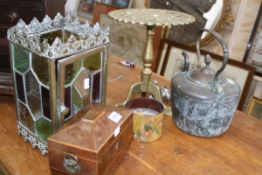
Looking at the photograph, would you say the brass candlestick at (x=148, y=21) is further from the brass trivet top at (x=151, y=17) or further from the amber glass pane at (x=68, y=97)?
the amber glass pane at (x=68, y=97)

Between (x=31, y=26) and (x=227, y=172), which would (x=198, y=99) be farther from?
(x=31, y=26)

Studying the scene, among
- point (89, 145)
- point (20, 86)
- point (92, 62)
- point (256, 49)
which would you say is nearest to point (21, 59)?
point (20, 86)

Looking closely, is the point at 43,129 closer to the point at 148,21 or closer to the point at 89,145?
the point at 89,145

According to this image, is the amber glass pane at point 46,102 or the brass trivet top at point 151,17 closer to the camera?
the amber glass pane at point 46,102

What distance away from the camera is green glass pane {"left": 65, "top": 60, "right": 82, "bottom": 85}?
686mm

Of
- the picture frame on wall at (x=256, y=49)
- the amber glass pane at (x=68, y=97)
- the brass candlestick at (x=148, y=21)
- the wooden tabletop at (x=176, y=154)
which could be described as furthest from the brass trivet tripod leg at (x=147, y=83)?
the picture frame on wall at (x=256, y=49)

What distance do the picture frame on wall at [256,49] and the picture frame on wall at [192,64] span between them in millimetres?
89

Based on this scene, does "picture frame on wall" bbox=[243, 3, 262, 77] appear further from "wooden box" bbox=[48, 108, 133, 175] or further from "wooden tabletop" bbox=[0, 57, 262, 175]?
"wooden box" bbox=[48, 108, 133, 175]

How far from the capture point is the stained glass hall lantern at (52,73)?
656 millimetres

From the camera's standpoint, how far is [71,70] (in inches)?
27.5

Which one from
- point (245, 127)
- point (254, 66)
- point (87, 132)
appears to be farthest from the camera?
point (254, 66)

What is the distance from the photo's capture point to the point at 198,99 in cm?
77

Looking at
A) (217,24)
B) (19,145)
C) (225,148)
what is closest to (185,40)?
(217,24)

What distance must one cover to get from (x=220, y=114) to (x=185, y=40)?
2.58 feet
